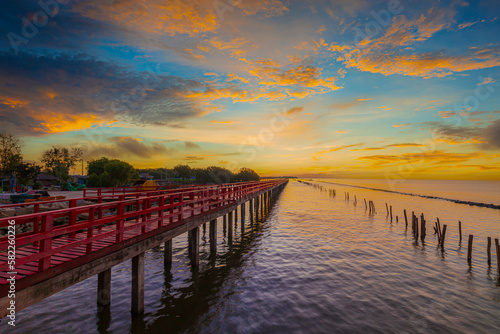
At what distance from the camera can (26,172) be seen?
58.5 meters

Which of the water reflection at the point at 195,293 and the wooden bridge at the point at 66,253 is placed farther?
→ the water reflection at the point at 195,293

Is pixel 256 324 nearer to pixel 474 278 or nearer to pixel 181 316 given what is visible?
pixel 181 316

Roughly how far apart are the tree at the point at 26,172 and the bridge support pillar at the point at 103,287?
6546 cm

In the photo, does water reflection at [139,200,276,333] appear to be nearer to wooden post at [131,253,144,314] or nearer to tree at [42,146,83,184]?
wooden post at [131,253,144,314]

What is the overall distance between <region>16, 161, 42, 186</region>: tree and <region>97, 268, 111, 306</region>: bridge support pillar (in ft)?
215

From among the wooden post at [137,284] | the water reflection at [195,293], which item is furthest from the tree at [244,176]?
the wooden post at [137,284]

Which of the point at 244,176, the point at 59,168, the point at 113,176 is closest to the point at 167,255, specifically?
the point at 113,176

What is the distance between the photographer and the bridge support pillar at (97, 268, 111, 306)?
8203mm

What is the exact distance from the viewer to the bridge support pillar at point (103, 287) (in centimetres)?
820

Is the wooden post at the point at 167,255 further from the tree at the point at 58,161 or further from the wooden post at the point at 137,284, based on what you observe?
the tree at the point at 58,161

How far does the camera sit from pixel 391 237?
20266 millimetres

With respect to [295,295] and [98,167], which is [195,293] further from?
[98,167]

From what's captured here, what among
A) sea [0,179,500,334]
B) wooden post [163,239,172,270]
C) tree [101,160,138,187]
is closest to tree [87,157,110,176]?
tree [101,160,138,187]

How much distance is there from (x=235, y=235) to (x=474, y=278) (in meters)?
14.7
